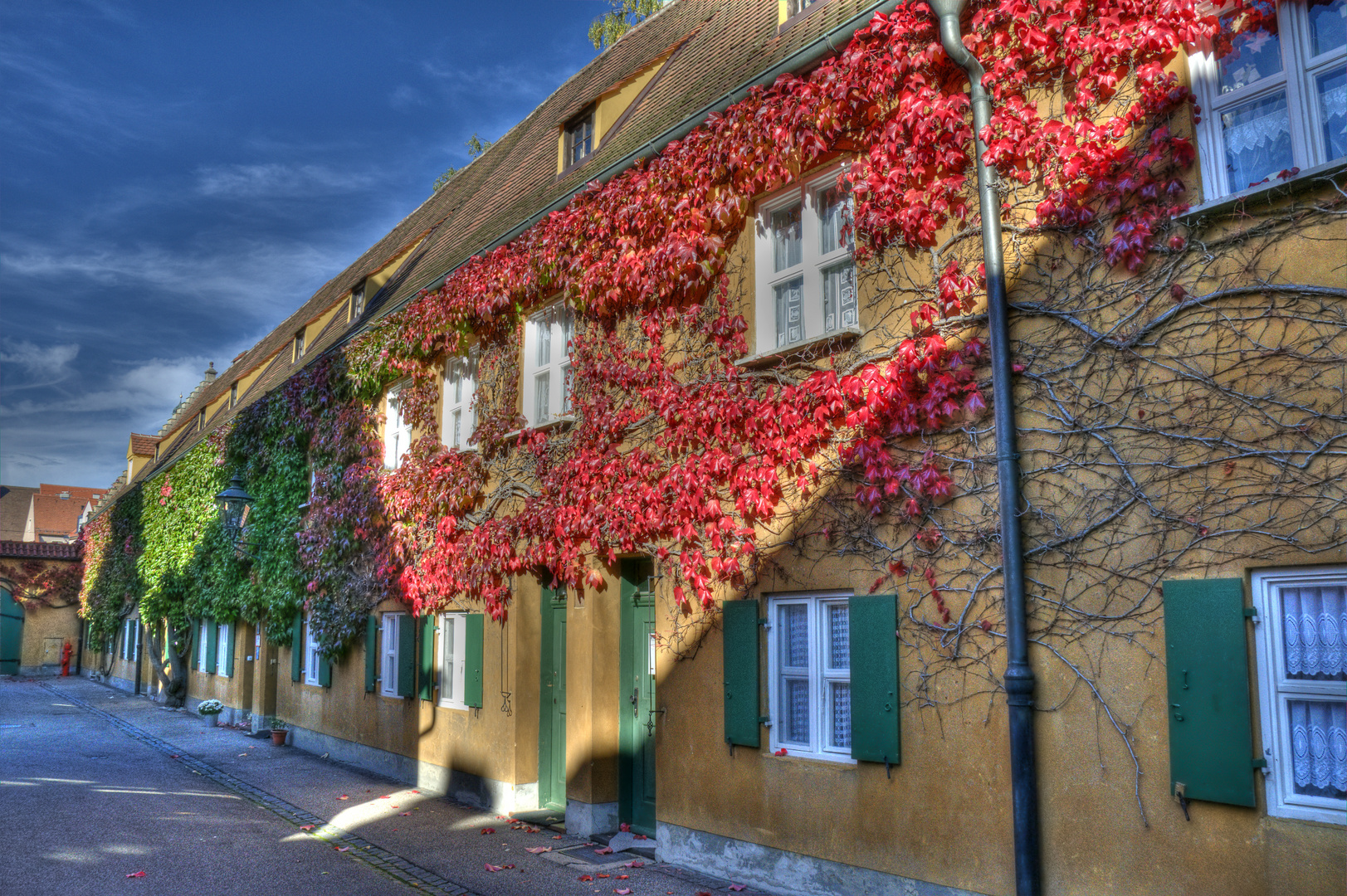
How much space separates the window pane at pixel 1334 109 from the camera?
4.95 meters

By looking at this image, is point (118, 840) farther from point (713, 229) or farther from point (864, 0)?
point (864, 0)

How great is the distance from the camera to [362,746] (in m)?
13.7

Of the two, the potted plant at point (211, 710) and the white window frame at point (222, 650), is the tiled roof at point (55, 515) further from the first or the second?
the potted plant at point (211, 710)

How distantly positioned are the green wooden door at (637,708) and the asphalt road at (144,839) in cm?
246

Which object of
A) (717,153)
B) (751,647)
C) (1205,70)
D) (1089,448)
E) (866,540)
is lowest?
(751,647)

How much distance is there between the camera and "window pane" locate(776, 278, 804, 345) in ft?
25.1

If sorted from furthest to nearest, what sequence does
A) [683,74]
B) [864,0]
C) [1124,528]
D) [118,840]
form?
[683,74] < [118,840] < [864,0] < [1124,528]

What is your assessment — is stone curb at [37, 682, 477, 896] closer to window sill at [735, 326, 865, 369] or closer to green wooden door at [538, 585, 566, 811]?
green wooden door at [538, 585, 566, 811]

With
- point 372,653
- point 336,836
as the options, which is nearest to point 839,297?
point 336,836

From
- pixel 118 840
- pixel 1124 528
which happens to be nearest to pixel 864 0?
pixel 1124 528

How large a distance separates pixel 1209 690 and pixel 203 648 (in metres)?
23.5

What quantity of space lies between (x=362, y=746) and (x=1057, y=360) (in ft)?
37.3

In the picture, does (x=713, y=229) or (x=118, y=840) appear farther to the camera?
(x=118, y=840)

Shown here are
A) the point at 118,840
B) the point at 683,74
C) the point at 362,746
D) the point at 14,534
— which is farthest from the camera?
the point at 14,534
